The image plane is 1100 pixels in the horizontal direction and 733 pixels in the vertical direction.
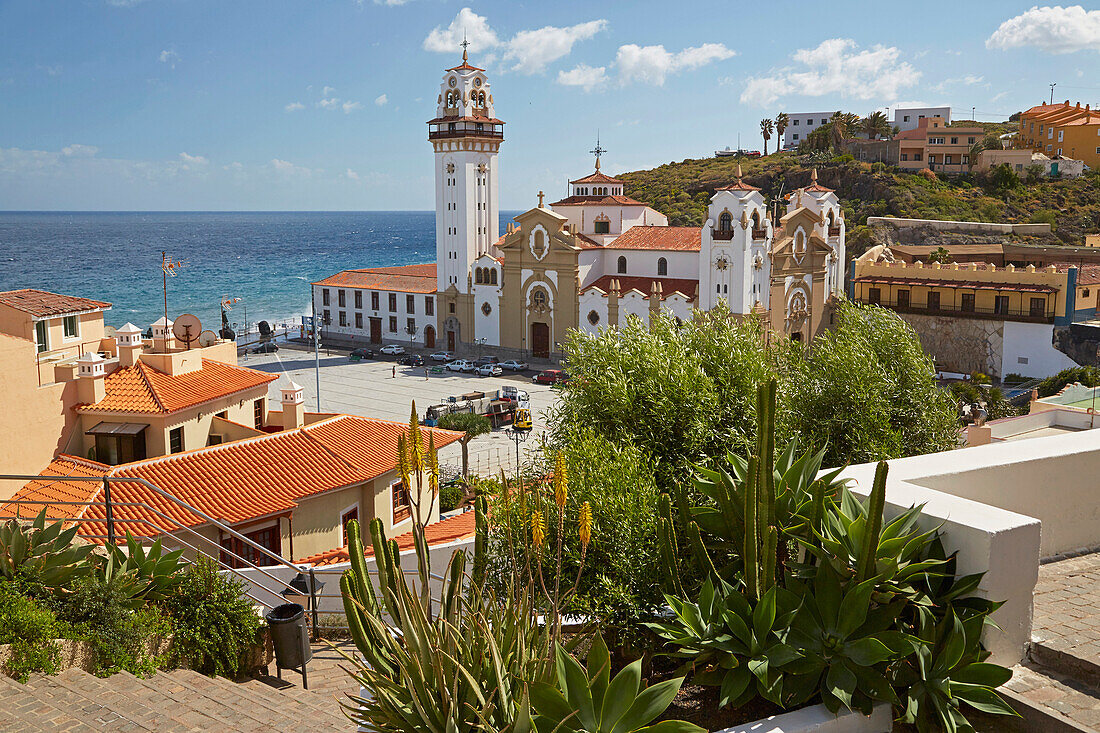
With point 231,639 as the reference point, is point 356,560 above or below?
above

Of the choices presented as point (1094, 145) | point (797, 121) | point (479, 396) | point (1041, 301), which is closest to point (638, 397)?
point (479, 396)

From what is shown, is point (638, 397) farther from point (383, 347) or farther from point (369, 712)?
point (383, 347)

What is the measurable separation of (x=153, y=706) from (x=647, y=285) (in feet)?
149

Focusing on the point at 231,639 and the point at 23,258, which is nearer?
the point at 231,639

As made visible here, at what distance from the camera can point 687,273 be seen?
163ft

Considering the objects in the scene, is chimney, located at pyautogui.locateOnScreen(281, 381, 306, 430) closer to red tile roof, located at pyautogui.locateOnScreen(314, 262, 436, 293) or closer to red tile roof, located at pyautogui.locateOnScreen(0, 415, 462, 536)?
red tile roof, located at pyautogui.locateOnScreen(0, 415, 462, 536)

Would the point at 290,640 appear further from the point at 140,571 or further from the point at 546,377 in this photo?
the point at 546,377

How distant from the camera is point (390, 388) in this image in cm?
4631

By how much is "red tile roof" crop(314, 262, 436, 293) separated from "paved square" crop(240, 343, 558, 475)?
5.54 meters

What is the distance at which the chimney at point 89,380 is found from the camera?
16938mm

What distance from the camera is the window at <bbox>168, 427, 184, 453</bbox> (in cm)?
1706

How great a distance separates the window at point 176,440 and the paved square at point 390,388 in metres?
14.2

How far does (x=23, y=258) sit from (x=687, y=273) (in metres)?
147

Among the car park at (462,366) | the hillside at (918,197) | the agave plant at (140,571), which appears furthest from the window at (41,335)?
the hillside at (918,197)
